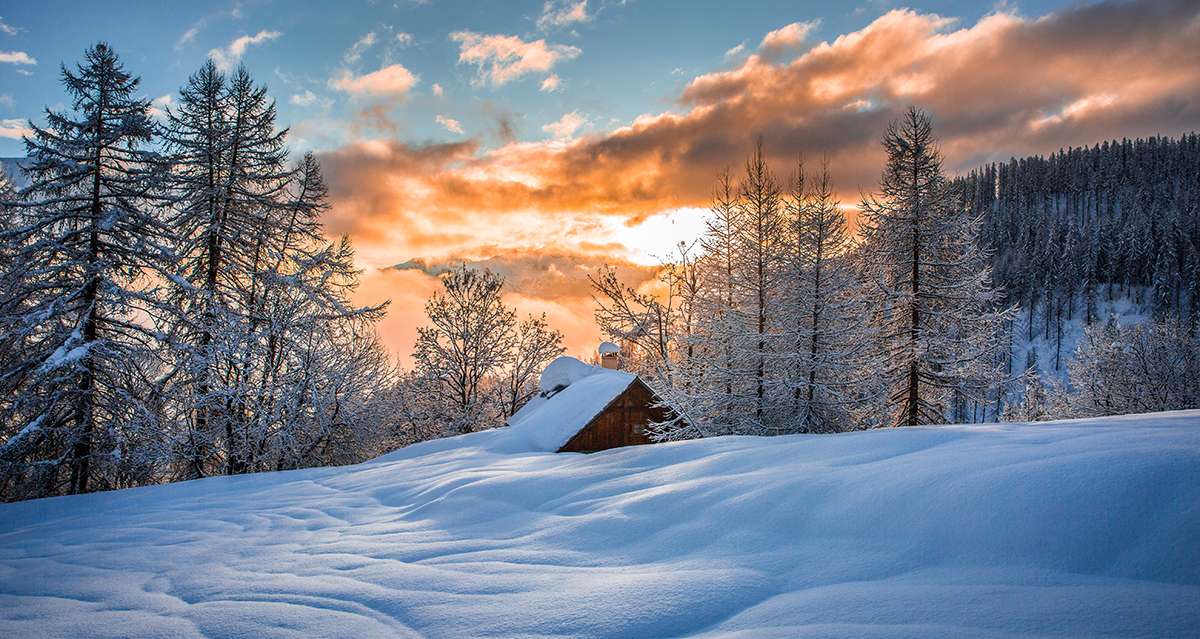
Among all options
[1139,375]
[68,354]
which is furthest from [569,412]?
[1139,375]

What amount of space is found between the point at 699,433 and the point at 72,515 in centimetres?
1217

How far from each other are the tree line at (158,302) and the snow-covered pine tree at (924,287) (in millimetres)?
16463

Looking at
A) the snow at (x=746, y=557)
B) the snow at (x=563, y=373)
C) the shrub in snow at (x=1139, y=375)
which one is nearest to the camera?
the snow at (x=746, y=557)

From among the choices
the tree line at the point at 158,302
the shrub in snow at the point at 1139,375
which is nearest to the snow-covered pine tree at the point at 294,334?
the tree line at the point at 158,302

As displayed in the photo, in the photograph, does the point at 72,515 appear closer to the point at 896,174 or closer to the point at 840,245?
the point at 840,245

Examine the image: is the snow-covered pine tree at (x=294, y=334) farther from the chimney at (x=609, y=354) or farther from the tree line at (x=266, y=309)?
the chimney at (x=609, y=354)

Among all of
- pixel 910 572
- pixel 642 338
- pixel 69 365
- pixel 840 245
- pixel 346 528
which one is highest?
pixel 840 245

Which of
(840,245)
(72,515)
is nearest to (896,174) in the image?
(840,245)

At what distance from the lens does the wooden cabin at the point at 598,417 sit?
53.6 feet

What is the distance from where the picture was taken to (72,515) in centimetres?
694

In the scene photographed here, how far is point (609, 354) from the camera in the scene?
27641 millimetres

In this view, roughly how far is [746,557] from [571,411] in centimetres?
1489

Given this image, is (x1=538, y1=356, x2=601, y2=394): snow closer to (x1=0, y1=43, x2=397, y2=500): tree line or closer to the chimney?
the chimney

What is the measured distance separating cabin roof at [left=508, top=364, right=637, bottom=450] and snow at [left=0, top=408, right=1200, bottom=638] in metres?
11.3
